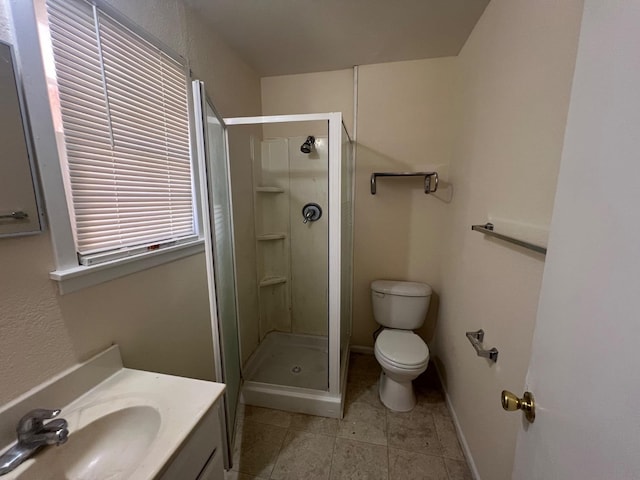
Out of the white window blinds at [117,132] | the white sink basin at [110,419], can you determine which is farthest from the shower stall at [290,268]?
the white sink basin at [110,419]

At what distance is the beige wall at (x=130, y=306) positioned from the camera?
68 cm

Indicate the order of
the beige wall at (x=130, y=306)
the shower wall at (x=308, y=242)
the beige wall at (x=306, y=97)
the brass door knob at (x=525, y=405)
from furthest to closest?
the shower wall at (x=308, y=242), the beige wall at (x=306, y=97), the beige wall at (x=130, y=306), the brass door knob at (x=525, y=405)

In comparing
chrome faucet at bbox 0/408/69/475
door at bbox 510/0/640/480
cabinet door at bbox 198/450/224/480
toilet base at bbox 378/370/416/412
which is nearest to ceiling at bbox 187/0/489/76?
door at bbox 510/0/640/480

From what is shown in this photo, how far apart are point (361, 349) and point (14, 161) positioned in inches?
93.7

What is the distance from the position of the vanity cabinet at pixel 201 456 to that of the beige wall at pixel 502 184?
1.08 meters

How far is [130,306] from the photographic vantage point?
1001mm

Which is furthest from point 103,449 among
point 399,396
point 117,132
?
point 399,396

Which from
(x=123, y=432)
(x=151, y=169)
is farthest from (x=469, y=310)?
(x=151, y=169)

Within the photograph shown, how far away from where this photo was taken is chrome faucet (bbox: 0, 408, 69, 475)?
0.61 meters

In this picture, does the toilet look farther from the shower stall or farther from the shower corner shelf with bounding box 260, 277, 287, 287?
the shower corner shelf with bounding box 260, 277, 287, 287

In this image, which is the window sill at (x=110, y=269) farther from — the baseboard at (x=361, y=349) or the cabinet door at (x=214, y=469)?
the baseboard at (x=361, y=349)

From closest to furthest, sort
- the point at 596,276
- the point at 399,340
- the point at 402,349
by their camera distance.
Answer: the point at 596,276 < the point at 402,349 < the point at 399,340

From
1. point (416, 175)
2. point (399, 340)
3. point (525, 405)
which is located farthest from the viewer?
point (416, 175)

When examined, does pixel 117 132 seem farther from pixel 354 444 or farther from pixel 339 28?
pixel 354 444
